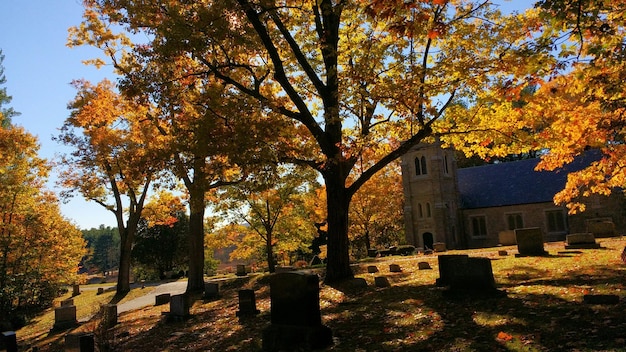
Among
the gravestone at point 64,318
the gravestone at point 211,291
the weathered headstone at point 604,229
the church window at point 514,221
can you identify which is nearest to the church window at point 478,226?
the church window at point 514,221

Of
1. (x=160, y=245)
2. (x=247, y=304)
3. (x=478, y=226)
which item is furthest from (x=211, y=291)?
(x=160, y=245)

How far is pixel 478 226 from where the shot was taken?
36688 millimetres

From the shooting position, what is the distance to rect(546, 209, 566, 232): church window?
109 ft

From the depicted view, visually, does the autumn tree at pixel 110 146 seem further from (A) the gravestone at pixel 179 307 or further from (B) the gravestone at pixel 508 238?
(B) the gravestone at pixel 508 238

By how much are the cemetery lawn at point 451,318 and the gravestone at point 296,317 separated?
1.67 ft

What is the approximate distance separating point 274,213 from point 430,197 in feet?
49.6

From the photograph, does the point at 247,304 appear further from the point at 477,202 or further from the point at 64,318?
the point at 477,202

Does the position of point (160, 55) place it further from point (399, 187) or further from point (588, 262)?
point (399, 187)

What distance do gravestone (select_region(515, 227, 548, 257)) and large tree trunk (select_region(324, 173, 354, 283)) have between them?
7009 mm

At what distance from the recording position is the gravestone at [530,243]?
50.7ft

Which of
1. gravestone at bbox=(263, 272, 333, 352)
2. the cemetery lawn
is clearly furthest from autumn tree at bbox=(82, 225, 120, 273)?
gravestone at bbox=(263, 272, 333, 352)

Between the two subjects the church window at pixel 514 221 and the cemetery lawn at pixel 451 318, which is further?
the church window at pixel 514 221

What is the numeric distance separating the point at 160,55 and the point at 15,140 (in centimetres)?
1310

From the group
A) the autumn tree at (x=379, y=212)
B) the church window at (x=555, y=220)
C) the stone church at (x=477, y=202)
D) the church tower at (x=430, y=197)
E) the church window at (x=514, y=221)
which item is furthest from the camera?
the church tower at (x=430, y=197)
